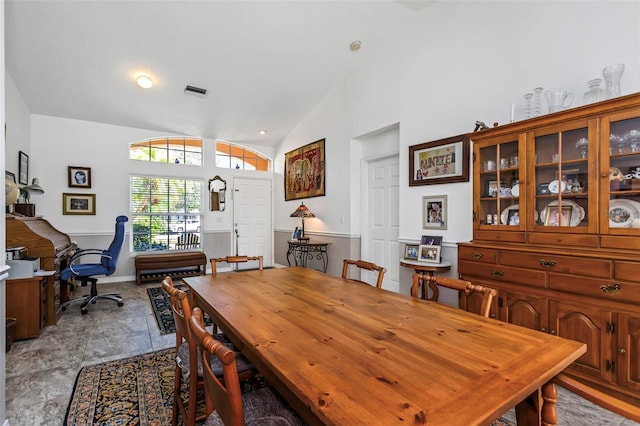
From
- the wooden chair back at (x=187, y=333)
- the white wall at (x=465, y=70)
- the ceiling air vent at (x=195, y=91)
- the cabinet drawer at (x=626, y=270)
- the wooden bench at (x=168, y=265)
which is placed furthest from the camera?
the wooden bench at (x=168, y=265)

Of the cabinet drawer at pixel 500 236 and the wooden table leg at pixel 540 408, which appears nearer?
the wooden table leg at pixel 540 408

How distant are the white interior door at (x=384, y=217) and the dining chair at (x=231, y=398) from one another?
3277 millimetres

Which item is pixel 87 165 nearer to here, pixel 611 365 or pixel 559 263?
pixel 559 263

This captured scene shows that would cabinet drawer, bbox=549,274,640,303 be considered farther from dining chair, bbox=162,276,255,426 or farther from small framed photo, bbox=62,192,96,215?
small framed photo, bbox=62,192,96,215

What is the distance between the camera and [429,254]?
3.35m

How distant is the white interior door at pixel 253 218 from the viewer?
645 centimetres

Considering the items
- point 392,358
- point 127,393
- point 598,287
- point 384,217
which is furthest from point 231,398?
point 384,217

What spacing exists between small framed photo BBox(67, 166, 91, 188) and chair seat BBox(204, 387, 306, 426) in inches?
212

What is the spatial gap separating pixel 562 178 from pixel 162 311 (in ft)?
13.7

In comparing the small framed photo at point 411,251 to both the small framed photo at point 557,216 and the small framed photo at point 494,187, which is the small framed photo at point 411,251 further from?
the small framed photo at point 557,216

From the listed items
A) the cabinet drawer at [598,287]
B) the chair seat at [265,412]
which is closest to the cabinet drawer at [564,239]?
the cabinet drawer at [598,287]

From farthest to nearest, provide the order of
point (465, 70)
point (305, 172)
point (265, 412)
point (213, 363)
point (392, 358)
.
A: point (305, 172) → point (465, 70) → point (213, 363) → point (265, 412) → point (392, 358)

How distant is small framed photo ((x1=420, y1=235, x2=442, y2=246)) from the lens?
3.34 m

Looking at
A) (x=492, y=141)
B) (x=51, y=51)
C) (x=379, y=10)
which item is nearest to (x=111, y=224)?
(x=51, y=51)
